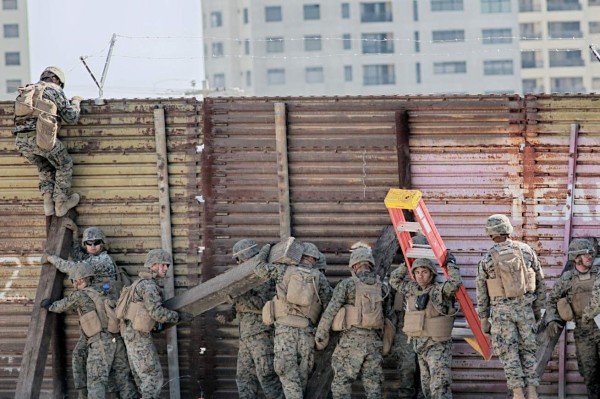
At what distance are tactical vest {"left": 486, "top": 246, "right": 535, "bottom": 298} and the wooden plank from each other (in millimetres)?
4698

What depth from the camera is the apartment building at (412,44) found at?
62.8 meters

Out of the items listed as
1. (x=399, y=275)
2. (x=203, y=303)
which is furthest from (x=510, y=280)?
(x=203, y=303)

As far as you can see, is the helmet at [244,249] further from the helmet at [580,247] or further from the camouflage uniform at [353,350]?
the helmet at [580,247]

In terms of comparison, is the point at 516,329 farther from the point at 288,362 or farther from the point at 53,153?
the point at 53,153

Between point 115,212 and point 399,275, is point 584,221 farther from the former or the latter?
point 115,212

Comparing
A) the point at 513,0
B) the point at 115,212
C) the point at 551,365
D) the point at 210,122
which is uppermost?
the point at 513,0

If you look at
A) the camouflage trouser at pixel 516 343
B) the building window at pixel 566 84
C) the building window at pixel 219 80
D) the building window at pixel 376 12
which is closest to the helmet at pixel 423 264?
the camouflage trouser at pixel 516 343

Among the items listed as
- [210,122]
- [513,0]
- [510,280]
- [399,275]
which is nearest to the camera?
[510,280]

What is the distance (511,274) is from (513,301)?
29cm

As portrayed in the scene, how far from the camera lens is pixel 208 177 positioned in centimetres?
1334

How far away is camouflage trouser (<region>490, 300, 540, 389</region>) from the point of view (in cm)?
1168

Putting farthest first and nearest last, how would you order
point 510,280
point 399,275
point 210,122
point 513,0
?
point 513,0
point 210,122
point 399,275
point 510,280

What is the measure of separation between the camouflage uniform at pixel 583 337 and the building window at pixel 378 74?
5165cm

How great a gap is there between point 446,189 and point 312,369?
2.36 m
